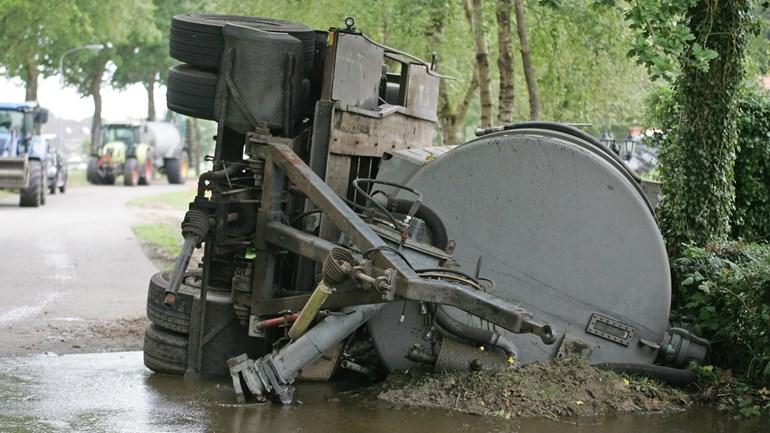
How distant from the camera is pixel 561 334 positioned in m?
7.60

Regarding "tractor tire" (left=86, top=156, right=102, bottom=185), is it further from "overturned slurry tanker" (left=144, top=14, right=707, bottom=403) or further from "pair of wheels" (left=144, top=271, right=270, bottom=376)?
"pair of wheels" (left=144, top=271, right=270, bottom=376)

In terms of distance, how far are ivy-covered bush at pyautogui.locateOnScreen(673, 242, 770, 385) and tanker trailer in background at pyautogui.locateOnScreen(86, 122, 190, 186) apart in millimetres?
39111

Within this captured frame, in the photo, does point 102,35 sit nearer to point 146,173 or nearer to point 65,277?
point 146,173

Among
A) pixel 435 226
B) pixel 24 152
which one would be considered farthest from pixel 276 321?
pixel 24 152

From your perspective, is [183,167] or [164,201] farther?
[183,167]

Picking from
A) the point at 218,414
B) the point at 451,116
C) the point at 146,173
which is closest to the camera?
the point at 218,414

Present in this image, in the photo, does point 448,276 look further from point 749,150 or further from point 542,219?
point 749,150

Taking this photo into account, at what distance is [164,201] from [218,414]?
28889mm

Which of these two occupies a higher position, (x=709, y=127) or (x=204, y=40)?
(x=204, y=40)

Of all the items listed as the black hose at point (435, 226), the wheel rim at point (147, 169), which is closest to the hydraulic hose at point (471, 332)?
the black hose at point (435, 226)

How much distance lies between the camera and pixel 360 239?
6855 millimetres

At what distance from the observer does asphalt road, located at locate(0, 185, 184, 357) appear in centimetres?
1036

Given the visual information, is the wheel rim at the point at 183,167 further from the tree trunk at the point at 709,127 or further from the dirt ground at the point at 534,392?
the dirt ground at the point at 534,392

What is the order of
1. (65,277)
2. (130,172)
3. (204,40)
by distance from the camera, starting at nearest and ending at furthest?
(204,40) < (65,277) < (130,172)
